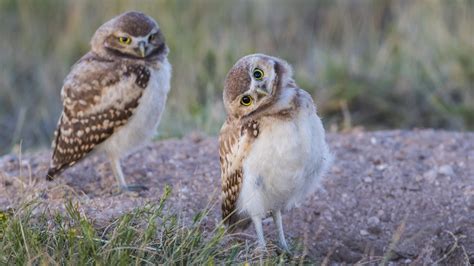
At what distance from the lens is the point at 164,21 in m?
10.7

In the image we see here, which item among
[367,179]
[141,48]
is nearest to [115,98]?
[141,48]

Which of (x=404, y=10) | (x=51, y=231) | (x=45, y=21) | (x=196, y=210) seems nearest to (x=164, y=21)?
(x=45, y=21)

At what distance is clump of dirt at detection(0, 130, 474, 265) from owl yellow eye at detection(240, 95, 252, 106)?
0.65 meters

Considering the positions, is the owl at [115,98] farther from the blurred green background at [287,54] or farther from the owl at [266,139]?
the blurred green background at [287,54]

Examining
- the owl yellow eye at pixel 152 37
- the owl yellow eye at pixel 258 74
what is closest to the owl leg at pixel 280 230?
the owl yellow eye at pixel 258 74

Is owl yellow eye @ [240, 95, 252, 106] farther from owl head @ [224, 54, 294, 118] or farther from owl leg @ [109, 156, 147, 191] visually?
owl leg @ [109, 156, 147, 191]

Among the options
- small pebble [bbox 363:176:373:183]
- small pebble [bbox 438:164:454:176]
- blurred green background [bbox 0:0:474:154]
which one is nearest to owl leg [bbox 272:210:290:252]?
small pebble [bbox 363:176:373:183]

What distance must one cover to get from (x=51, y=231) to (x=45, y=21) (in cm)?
744

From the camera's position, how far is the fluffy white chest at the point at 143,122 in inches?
239

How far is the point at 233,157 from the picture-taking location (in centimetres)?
506

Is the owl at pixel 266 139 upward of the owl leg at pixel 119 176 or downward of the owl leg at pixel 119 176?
upward

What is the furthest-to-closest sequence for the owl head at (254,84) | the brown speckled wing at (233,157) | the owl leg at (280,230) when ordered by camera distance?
the owl leg at (280,230), the brown speckled wing at (233,157), the owl head at (254,84)

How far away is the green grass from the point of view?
426cm

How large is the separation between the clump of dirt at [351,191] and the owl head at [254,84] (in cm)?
64
